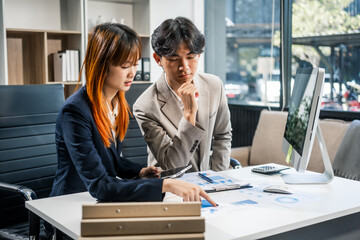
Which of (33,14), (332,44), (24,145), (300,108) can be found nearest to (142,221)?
(300,108)

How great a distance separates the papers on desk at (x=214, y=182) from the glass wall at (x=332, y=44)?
210 cm

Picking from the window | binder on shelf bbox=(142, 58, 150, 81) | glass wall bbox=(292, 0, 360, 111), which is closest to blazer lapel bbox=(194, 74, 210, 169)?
glass wall bbox=(292, 0, 360, 111)

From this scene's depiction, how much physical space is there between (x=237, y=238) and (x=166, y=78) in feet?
3.80

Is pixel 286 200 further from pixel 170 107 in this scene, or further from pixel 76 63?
pixel 76 63

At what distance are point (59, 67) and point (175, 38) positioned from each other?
2416 mm

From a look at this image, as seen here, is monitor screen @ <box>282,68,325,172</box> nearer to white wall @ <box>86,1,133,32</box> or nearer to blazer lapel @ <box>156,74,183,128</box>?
blazer lapel @ <box>156,74,183,128</box>

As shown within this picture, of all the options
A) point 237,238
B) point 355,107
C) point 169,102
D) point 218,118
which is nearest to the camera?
point 237,238

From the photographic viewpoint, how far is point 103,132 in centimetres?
175

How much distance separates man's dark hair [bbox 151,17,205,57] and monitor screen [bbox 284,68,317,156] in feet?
1.61

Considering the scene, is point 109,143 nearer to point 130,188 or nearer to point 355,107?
point 130,188

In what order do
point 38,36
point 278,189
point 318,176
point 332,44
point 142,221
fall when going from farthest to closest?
point 38,36 → point 332,44 → point 318,176 → point 278,189 → point 142,221

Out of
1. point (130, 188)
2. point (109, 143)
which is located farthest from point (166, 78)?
point (130, 188)

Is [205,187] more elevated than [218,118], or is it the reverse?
[218,118]

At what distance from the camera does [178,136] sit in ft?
6.88
